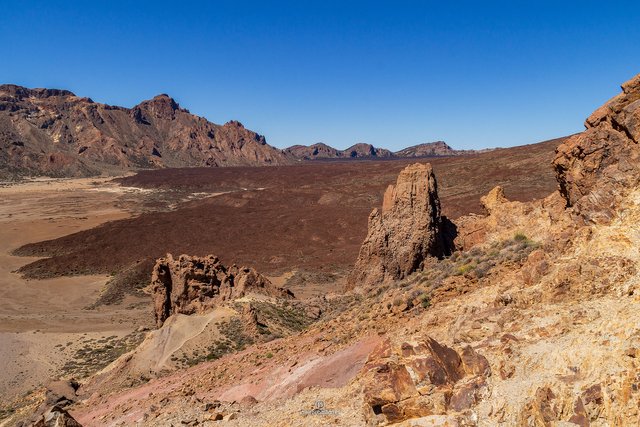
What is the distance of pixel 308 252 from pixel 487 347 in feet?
133

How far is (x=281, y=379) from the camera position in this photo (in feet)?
34.9

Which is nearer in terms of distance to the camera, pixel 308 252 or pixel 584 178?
pixel 584 178

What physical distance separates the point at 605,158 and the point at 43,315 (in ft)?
105

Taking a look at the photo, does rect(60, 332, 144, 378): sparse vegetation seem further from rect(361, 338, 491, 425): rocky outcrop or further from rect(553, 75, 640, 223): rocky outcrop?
rect(553, 75, 640, 223): rocky outcrop

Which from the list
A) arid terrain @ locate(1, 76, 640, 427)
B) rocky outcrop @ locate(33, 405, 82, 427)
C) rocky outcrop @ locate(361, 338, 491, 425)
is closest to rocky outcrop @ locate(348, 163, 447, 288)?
arid terrain @ locate(1, 76, 640, 427)

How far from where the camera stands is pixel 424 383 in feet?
21.1

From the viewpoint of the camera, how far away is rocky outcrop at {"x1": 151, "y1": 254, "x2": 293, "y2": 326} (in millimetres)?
23172

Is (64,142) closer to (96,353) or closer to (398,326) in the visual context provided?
(96,353)

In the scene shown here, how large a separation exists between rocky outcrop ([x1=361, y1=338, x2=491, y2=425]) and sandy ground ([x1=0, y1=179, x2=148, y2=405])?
17719 mm

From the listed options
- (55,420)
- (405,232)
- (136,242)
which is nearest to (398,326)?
(55,420)

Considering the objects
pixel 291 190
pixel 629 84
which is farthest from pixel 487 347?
pixel 291 190

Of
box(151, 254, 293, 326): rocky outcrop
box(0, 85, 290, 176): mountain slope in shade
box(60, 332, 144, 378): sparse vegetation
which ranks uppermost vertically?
box(0, 85, 290, 176): mountain slope in shade

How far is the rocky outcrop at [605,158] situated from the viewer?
867 centimetres

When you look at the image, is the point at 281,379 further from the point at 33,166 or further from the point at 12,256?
the point at 33,166
